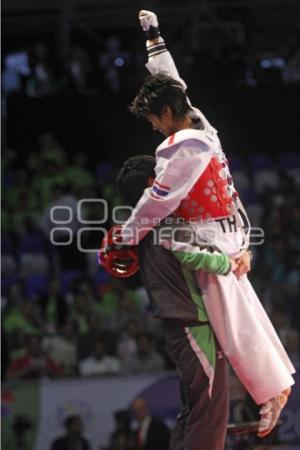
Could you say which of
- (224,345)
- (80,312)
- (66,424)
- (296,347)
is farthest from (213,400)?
(80,312)

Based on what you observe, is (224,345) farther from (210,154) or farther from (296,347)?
(296,347)

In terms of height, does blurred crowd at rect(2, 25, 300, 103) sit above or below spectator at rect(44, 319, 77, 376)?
above

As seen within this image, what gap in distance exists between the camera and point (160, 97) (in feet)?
11.9

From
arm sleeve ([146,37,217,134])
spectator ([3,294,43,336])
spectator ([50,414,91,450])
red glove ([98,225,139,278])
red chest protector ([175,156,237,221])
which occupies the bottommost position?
spectator ([50,414,91,450])

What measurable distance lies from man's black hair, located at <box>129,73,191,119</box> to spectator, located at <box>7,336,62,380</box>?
4.49 meters

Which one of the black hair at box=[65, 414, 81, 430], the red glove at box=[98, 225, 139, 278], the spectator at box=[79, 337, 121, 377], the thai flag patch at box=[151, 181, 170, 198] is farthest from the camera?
the spectator at box=[79, 337, 121, 377]

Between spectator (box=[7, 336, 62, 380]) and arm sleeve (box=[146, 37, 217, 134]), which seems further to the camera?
spectator (box=[7, 336, 62, 380])

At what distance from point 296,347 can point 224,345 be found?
14.1 ft

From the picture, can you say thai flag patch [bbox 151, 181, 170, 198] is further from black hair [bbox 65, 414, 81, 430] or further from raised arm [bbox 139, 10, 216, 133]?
black hair [bbox 65, 414, 81, 430]

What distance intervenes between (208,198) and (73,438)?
12.0 feet

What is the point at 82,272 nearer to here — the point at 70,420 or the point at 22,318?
the point at 22,318

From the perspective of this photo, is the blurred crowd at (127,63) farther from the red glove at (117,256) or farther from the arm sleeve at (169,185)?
the arm sleeve at (169,185)

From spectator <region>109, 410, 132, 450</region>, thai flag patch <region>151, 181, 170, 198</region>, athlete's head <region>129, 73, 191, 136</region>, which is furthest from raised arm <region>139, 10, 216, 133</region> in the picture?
spectator <region>109, 410, 132, 450</region>

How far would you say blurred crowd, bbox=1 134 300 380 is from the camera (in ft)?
26.3
